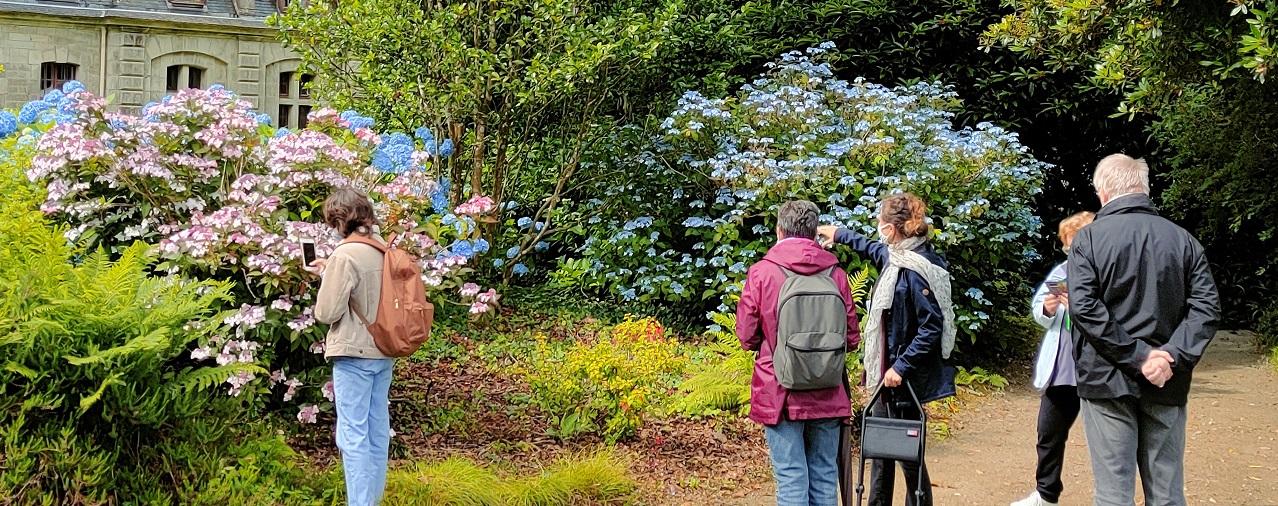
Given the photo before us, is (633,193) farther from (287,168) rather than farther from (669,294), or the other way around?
(287,168)

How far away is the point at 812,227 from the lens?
4801mm

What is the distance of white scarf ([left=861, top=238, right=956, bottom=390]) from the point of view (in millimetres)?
5004

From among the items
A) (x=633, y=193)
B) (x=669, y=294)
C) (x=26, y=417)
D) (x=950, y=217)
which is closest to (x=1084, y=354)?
(x=26, y=417)

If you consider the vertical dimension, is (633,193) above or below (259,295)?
above

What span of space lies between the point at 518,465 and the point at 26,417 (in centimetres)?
254

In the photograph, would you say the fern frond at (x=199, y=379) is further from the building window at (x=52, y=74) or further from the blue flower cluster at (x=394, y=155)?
the building window at (x=52, y=74)

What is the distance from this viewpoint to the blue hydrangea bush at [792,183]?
8664 mm

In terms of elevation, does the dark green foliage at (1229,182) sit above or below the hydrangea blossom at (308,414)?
above

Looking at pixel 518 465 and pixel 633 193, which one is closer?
pixel 518 465

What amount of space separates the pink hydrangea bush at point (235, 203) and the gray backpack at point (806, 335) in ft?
7.16

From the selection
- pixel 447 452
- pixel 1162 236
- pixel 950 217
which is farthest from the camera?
pixel 950 217

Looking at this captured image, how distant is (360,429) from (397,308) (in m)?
0.55

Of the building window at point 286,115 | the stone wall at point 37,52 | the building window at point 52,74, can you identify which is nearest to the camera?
the stone wall at point 37,52

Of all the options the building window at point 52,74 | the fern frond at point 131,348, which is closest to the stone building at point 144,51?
the building window at point 52,74
